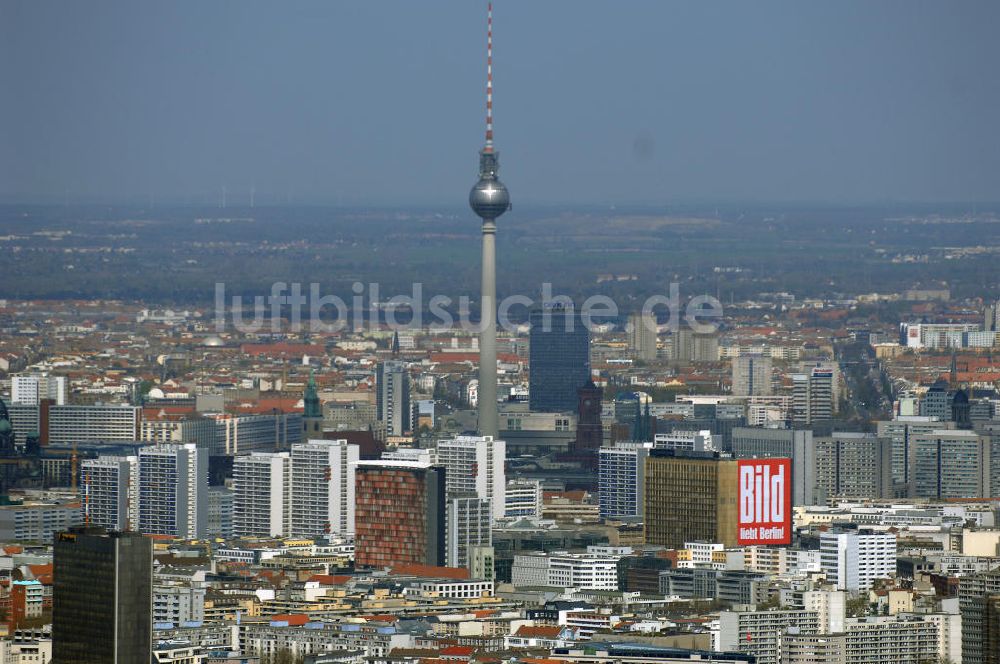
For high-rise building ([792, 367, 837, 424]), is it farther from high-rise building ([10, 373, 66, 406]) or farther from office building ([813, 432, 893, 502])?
high-rise building ([10, 373, 66, 406])

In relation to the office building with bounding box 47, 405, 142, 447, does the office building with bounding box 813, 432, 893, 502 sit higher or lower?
lower

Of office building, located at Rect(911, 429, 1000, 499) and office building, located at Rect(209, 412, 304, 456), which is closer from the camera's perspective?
office building, located at Rect(911, 429, 1000, 499)

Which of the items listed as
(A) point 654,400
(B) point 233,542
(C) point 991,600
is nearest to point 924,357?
(A) point 654,400

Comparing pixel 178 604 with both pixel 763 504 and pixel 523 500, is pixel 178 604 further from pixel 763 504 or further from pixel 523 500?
pixel 523 500

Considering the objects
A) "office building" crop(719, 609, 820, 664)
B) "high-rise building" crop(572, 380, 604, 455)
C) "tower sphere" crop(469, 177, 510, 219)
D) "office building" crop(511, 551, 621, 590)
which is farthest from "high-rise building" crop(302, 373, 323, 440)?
"office building" crop(719, 609, 820, 664)

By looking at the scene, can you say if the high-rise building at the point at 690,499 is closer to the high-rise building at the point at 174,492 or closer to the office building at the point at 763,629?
the high-rise building at the point at 174,492

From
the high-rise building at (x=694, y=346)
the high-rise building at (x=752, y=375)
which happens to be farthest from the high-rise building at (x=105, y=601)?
the high-rise building at (x=694, y=346)

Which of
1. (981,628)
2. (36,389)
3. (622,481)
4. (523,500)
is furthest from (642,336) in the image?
(981,628)
